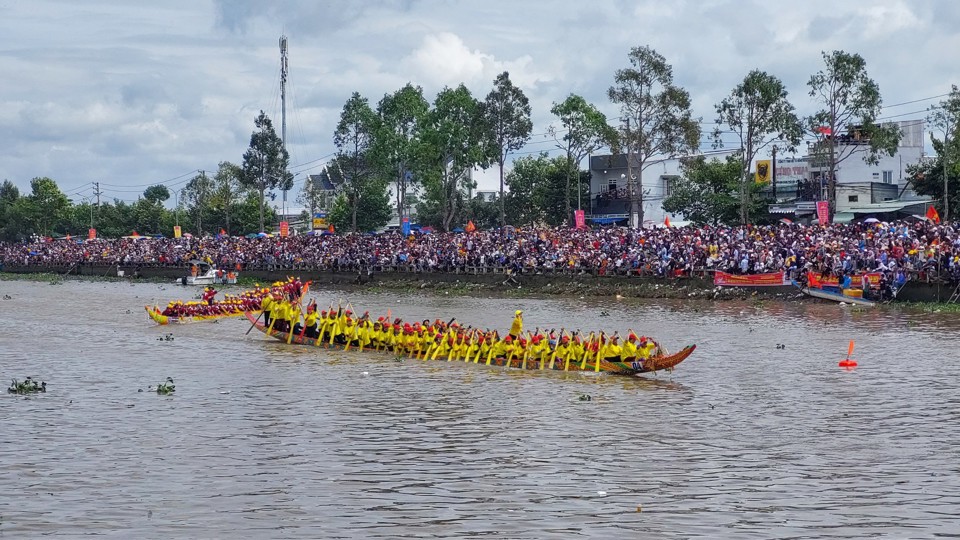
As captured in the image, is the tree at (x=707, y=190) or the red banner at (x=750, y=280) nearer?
the red banner at (x=750, y=280)

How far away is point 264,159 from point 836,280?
6044cm

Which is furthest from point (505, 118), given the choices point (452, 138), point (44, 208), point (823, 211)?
point (44, 208)

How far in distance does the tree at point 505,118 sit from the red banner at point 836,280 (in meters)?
28.8

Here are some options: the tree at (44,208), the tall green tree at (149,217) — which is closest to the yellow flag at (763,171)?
the tall green tree at (149,217)

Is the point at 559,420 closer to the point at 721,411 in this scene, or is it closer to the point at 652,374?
the point at 721,411

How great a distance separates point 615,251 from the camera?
53094 millimetres

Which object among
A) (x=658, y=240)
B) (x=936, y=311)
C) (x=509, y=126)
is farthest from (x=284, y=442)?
(x=509, y=126)

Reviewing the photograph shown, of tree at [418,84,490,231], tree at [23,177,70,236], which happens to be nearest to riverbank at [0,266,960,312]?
tree at [418,84,490,231]

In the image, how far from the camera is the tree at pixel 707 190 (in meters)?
67.3

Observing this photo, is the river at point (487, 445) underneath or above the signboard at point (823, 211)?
underneath

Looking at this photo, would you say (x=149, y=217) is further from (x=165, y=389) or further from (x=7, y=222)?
(x=165, y=389)

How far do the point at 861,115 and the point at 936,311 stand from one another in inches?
601

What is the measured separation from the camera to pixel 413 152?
2921 inches

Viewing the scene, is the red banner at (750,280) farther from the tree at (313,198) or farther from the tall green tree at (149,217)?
the tall green tree at (149,217)
